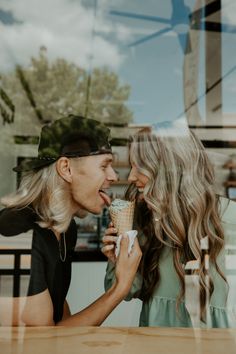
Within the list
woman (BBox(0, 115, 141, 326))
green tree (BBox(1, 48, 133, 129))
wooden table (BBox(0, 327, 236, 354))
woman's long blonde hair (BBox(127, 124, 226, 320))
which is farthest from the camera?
green tree (BBox(1, 48, 133, 129))

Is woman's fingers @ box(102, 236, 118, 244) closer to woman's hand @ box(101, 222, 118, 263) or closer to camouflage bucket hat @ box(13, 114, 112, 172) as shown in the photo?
woman's hand @ box(101, 222, 118, 263)

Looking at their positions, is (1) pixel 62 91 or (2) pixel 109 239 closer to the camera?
(2) pixel 109 239

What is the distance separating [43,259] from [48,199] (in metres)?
0.20

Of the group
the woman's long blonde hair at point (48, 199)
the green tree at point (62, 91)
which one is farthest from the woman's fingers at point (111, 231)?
the green tree at point (62, 91)

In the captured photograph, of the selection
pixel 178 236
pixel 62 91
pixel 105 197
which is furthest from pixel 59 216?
pixel 62 91

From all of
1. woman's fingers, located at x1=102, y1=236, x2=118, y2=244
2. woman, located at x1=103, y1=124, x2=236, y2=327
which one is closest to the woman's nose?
woman, located at x1=103, y1=124, x2=236, y2=327

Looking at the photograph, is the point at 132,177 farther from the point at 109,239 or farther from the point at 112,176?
the point at 109,239

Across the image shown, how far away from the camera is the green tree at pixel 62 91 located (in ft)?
7.80

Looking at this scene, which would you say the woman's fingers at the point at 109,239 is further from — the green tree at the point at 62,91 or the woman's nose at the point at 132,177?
Answer: the green tree at the point at 62,91

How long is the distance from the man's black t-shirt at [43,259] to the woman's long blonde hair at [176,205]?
270 millimetres

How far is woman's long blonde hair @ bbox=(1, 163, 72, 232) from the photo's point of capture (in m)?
1.55

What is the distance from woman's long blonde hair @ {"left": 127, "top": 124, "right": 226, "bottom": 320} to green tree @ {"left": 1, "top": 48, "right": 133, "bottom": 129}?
51 centimetres

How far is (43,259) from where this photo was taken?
1.53m

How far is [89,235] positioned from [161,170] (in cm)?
34
